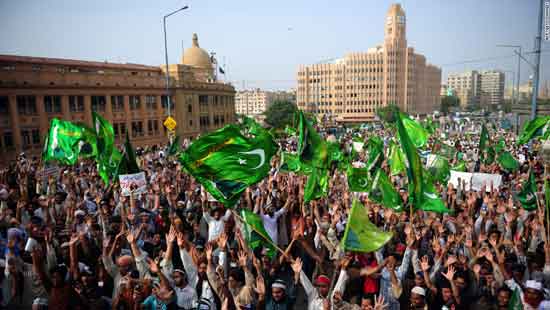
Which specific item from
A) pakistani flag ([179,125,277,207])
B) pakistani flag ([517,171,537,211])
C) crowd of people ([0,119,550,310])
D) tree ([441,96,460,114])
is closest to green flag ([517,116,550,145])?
crowd of people ([0,119,550,310])

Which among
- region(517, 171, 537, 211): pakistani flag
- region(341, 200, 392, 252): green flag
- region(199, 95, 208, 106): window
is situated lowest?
region(517, 171, 537, 211): pakistani flag

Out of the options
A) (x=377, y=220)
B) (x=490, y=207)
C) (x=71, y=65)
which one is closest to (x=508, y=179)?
(x=490, y=207)

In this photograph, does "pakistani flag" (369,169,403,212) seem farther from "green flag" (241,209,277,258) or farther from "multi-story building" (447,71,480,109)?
"multi-story building" (447,71,480,109)

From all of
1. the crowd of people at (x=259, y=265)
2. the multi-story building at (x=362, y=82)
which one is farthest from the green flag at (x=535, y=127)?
the multi-story building at (x=362, y=82)

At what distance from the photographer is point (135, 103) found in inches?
1599

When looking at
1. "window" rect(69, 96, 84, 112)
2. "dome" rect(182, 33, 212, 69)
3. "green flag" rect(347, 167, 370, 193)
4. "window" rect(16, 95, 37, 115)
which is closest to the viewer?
"green flag" rect(347, 167, 370, 193)

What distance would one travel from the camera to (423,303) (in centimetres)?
427

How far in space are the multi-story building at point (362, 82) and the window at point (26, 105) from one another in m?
82.5

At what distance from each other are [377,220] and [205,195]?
12.0ft

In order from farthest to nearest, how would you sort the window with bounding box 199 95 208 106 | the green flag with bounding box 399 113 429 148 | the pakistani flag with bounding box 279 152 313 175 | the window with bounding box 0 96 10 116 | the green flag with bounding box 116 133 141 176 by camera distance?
the window with bounding box 199 95 208 106
the window with bounding box 0 96 10 116
the green flag with bounding box 399 113 429 148
the pakistani flag with bounding box 279 152 313 175
the green flag with bounding box 116 133 141 176

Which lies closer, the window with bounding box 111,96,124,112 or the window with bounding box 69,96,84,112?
the window with bounding box 69,96,84,112

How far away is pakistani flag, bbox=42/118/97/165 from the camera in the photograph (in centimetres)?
1205

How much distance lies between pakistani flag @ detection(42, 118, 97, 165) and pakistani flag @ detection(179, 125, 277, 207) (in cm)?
736

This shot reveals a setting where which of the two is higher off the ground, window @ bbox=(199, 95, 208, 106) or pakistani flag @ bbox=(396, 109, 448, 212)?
window @ bbox=(199, 95, 208, 106)
